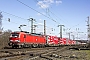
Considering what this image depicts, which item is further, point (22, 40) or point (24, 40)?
point (24, 40)

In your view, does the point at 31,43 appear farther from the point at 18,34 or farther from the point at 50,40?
the point at 50,40

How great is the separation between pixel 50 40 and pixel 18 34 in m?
25.8

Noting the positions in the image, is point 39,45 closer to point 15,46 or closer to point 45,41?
point 45,41

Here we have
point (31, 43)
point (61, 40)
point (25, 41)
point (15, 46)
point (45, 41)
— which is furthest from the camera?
point (61, 40)

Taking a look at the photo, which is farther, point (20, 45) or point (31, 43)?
point (31, 43)

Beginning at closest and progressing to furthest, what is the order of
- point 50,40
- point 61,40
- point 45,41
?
point 45,41, point 50,40, point 61,40

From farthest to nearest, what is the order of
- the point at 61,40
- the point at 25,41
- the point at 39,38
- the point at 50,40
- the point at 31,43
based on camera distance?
the point at 61,40, the point at 50,40, the point at 39,38, the point at 31,43, the point at 25,41

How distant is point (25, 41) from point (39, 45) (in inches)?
457

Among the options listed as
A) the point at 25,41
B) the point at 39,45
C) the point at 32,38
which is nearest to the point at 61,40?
the point at 39,45

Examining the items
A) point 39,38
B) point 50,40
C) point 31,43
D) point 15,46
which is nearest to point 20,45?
point 15,46

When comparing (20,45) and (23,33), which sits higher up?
(23,33)

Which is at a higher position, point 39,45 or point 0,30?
point 0,30

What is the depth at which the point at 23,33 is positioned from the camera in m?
39.8

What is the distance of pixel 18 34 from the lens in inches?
1505
